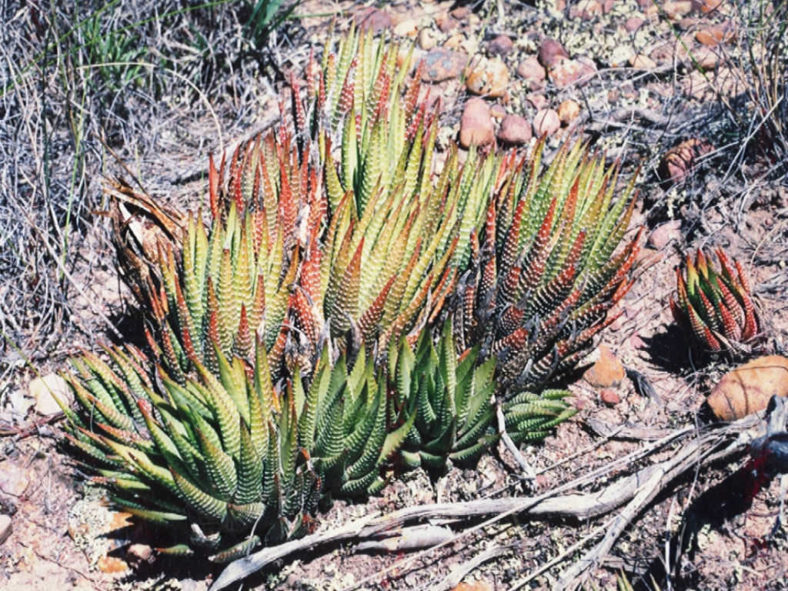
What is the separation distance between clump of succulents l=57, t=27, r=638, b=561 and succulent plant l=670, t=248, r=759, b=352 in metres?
0.30

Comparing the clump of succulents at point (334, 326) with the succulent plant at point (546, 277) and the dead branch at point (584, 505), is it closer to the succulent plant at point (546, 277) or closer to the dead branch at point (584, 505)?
the succulent plant at point (546, 277)

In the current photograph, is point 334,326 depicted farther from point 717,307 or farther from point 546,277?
point 717,307

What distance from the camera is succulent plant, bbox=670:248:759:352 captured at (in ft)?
A: 10.2

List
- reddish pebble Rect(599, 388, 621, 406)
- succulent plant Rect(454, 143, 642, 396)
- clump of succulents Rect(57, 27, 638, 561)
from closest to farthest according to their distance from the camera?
clump of succulents Rect(57, 27, 638, 561), succulent plant Rect(454, 143, 642, 396), reddish pebble Rect(599, 388, 621, 406)

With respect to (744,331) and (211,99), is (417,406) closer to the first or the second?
(744,331)

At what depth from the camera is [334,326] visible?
307 cm

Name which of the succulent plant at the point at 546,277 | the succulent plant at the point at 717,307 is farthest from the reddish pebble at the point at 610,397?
the succulent plant at the point at 717,307

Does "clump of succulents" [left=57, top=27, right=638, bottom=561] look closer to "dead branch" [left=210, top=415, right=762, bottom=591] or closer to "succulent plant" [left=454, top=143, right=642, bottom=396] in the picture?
"succulent plant" [left=454, top=143, right=642, bottom=396]

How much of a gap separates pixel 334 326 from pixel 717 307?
144cm

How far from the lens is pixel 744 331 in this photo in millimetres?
3184

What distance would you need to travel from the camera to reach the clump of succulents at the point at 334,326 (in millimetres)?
→ 2744

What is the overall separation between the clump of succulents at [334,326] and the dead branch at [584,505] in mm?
146

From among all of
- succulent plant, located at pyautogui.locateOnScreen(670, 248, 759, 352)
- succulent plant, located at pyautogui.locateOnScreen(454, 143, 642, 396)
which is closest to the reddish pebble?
succulent plant, located at pyautogui.locateOnScreen(454, 143, 642, 396)

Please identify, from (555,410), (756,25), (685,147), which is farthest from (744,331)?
(756,25)
